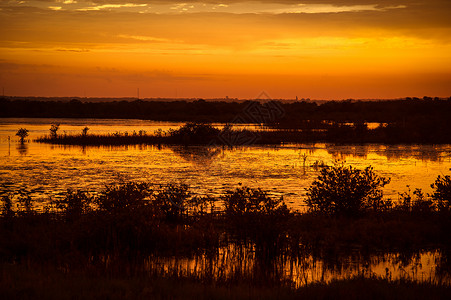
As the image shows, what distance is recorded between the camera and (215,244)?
528 inches

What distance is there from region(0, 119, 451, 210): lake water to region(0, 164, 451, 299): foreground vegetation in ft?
11.8

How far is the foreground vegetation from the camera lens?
915cm

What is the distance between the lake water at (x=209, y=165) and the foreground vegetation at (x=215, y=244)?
11.8 feet

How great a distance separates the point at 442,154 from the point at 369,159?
6.64 meters

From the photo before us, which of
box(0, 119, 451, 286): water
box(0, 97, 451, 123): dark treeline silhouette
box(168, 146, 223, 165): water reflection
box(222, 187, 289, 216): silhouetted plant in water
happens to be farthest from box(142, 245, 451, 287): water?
box(0, 97, 451, 123): dark treeline silhouette

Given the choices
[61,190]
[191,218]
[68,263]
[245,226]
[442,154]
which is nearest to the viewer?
[68,263]

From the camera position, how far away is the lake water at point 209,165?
893 inches

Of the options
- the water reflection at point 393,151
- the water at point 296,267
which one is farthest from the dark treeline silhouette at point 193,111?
the water at point 296,267

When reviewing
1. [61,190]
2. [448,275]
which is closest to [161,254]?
[448,275]

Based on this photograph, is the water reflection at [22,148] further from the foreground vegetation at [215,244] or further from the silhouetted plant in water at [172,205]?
the silhouetted plant in water at [172,205]

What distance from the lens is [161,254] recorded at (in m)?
12.9

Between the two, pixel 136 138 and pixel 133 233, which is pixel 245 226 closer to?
pixel 133 233

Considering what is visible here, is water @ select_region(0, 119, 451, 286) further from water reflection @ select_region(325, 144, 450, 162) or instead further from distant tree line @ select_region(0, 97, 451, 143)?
distant tree line @ select_region(0, 97, 451, 143)

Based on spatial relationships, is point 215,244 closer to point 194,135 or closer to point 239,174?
point 239,174
